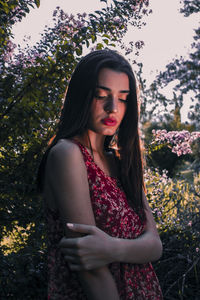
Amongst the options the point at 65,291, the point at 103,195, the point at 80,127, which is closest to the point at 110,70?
the point at 80,127

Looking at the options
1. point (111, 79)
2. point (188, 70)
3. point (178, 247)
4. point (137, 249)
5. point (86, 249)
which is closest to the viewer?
point (86, 249)

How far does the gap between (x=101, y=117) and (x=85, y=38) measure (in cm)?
172

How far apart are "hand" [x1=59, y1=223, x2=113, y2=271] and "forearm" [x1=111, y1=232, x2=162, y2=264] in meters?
0.07

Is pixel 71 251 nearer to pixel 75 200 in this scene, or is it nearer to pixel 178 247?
pixel 75 200

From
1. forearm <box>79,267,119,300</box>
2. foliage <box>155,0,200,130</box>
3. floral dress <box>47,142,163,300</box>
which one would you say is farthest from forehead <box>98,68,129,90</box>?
foliage <box>155,0,200,130</box>

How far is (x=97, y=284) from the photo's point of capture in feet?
3.99

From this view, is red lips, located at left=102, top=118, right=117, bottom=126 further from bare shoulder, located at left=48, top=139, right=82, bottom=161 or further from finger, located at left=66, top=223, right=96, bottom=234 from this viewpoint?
finger, located at left=66, top=223, right=96, bottom=234

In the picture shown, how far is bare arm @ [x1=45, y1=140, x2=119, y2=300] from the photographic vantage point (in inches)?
47.8

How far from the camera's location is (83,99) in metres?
1.50

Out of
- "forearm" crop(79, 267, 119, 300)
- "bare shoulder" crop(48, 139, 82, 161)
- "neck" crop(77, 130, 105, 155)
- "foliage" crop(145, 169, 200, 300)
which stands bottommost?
"foliage" crop(145, 169, 200, 300)

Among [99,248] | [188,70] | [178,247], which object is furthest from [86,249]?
[188,70]

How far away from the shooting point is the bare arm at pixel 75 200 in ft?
3.98

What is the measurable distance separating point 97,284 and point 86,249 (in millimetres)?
145

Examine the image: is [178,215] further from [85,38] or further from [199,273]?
[85,38]
